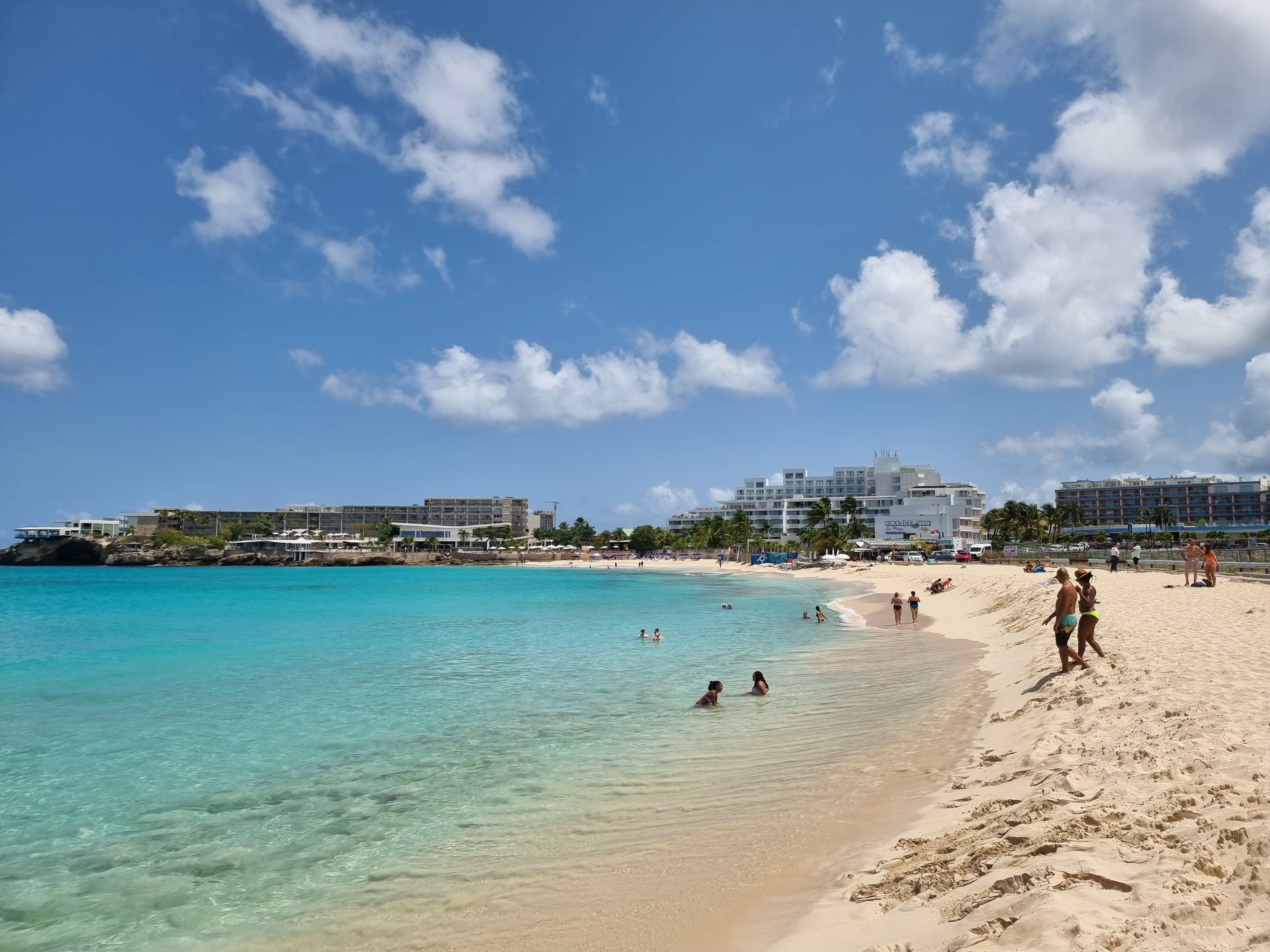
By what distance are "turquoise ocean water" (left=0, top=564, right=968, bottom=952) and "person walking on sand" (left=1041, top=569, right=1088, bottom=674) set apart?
8.18ft

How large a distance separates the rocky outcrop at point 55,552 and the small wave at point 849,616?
17394 cm

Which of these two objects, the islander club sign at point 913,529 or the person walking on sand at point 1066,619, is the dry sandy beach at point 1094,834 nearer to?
the person walking on sand at point 1066,619

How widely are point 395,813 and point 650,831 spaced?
350 cm

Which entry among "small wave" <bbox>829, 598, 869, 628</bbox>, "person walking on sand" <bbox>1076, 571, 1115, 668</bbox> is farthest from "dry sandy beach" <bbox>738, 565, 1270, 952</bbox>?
"small wave" <bbox>829, 598, 869, 628</bbox>

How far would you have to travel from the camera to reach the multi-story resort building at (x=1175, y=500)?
15338 cm

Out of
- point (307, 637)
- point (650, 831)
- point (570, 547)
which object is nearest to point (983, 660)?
point (650, 831)

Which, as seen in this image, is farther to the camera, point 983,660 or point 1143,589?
point 1143,589

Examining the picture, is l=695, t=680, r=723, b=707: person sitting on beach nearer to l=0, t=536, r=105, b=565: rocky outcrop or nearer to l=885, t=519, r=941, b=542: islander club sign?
l=885, t=519, r=941, b=542: islander club sign

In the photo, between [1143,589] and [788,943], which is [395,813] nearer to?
[788,943]

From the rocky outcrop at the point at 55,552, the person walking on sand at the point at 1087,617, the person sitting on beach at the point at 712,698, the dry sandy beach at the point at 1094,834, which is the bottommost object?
the rocky outcrop at the point at 55,552

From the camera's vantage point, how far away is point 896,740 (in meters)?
11.1

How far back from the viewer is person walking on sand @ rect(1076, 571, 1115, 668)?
1215cm

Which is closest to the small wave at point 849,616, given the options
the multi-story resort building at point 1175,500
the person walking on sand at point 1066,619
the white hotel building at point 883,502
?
the person walking on sand at point 1066,619

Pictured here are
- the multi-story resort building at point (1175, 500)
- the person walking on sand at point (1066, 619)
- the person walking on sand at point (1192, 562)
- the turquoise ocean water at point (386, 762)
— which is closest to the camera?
the turquoise ocean water at point (386, 762)
